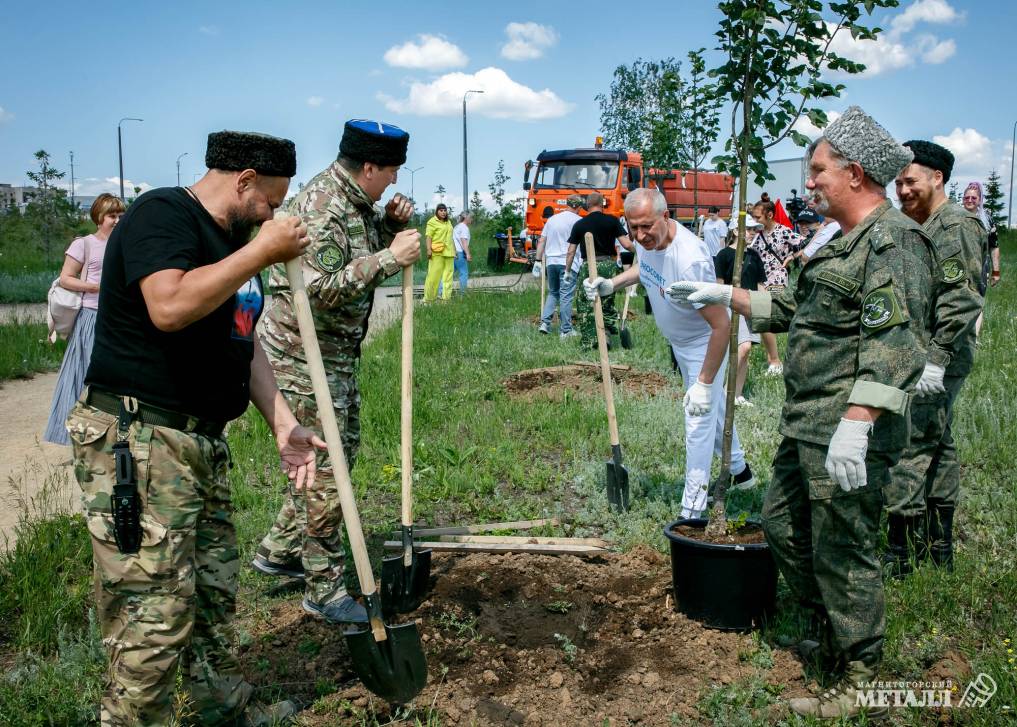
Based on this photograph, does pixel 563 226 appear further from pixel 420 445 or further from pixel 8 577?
pixel 8 577

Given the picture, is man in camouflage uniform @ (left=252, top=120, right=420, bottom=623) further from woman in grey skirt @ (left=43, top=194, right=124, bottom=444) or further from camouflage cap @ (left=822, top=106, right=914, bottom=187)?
woman in grey skirt @ (left=43, top=194, right=124, bottom=444)

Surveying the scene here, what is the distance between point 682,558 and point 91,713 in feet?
8.08

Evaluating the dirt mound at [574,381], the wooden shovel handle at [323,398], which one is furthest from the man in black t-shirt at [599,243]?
the wooden shovel handle at [323,398]

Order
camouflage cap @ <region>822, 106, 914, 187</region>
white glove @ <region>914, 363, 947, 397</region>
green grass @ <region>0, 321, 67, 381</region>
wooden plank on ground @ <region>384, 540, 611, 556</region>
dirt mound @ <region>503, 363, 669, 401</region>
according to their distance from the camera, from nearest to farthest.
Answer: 1. camouflage cap @ <region>822, 106, 914, 187</region>
2. white glove @ <region>914, 363, 947, 397</region>
3. wooden plank on ground @ <region>384, 540, 611, 556</region>
4. dirt mound @ <region>503, 363, 669, 401</region>
5. green grass @ <region>0, 321, 67, 381</region>

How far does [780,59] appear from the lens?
3.87 meters

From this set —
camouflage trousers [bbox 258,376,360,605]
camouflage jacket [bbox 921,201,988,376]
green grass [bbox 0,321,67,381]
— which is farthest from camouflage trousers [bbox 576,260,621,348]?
camouflage trousers [bbox 258,376,360,605]

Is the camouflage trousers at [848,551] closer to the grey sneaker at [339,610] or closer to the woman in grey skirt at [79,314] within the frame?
the grey sneaker at [339,610]

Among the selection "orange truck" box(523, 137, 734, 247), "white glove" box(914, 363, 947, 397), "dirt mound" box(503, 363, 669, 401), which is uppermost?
"orange truck" box(523, 137, 734, 247)

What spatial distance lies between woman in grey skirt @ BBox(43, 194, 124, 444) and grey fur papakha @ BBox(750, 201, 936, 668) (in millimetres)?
5256

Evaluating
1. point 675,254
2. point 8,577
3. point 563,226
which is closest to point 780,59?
point 675,254

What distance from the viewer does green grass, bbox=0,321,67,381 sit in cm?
981

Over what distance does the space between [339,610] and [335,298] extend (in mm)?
1464

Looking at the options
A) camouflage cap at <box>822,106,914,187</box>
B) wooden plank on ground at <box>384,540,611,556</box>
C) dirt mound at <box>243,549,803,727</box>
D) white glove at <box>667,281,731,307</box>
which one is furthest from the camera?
wooden plank on ground at <box>384,540,611,556</box>

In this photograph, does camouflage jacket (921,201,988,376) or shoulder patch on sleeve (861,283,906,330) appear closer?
shoulder patch on sleeve (861,283,906,330)
